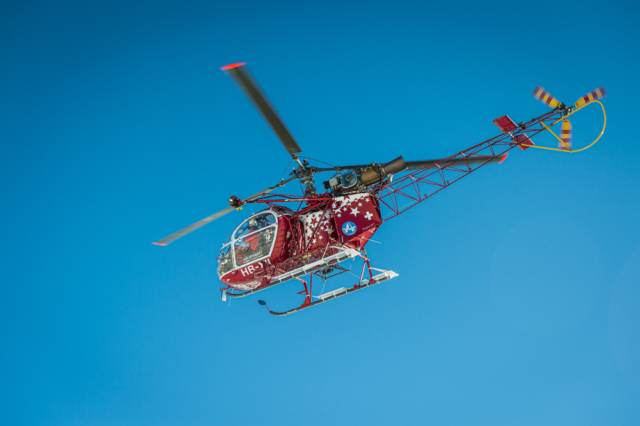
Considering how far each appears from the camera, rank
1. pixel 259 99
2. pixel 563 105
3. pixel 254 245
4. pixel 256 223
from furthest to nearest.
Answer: pixel 256 223
pixel 254 245
pixel 563 105
pixel 259 99

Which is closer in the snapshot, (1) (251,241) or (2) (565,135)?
(2) (565,135)

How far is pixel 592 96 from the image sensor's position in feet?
33.8

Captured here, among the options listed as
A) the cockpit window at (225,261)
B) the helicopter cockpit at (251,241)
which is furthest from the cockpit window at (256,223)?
the cockpit window at (225,261)

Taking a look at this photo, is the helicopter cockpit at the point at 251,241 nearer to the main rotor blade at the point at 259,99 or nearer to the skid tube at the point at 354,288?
the skid tube at the point at 354,288

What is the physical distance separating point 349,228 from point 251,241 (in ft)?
12.8

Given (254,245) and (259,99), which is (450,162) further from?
(254,245)

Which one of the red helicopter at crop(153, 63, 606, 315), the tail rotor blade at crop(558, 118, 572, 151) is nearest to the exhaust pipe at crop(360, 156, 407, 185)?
the red helicopter at crop(153, 63, 606, 315)

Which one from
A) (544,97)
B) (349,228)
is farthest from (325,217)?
(544,97)

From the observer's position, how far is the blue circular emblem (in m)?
12.4

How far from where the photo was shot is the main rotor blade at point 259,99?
935cm

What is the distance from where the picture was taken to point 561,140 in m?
11.4

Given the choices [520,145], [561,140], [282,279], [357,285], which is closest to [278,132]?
[282,279]

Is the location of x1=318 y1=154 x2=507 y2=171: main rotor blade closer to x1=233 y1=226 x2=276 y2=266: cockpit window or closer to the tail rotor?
the tail rotor

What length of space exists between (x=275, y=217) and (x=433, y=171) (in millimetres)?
5751
